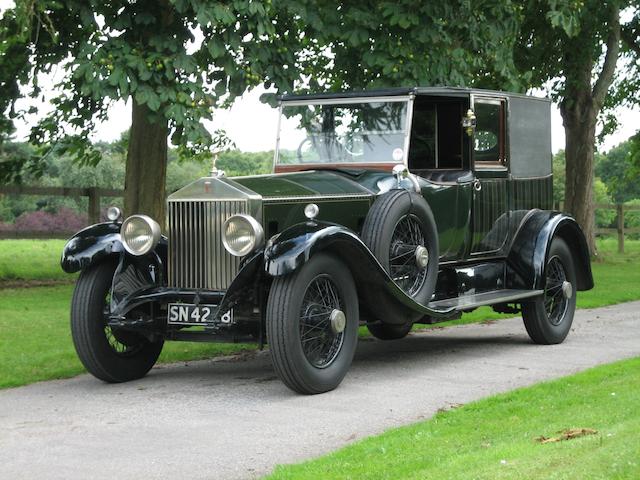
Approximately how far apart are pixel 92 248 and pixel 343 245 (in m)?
2.06

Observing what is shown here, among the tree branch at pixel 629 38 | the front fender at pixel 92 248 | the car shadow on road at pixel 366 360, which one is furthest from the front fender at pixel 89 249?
the tree branch at pixel 629 38

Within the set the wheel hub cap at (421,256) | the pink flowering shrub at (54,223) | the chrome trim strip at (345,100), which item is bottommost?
the pink flowering shrub at (54,223)

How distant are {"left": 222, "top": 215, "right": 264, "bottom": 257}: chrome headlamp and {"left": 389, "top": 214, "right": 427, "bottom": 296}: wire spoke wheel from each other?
137 centimetres

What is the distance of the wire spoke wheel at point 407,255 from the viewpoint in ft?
31.3

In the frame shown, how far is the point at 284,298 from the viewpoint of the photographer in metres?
8.19

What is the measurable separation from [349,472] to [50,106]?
1461 centimetres

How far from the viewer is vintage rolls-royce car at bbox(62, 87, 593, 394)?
856 centimetres

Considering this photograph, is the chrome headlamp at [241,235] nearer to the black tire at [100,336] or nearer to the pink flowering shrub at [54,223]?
the black tire at [100,336]

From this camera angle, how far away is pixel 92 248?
9.20 metres

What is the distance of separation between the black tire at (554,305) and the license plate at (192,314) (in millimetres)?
3896

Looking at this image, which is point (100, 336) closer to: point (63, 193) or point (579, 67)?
point (63, 193)

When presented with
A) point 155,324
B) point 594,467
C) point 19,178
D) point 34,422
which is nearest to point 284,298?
point 155,324

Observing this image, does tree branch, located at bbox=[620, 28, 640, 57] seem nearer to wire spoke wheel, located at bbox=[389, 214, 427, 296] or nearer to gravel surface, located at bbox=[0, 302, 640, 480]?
gravel surface, located at bbox=[0, 302, 640, 480]

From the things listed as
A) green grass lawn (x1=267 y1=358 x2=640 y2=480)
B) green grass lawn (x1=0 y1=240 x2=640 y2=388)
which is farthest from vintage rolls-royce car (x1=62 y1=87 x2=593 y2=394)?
green grass lawn (x1=267 y1=358 x2=640 y2=480)
